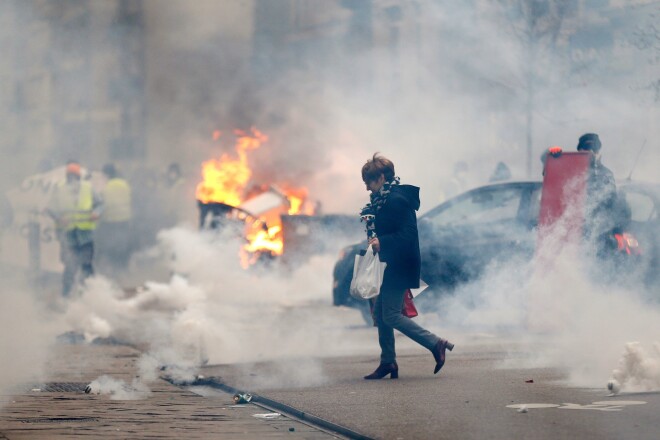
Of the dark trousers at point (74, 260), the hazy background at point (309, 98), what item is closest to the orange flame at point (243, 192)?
the hazy background at point (309, 98)

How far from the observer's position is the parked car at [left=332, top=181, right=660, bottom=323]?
11.0 metres

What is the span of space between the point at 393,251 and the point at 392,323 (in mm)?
507

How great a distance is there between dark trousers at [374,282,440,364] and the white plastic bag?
125mm

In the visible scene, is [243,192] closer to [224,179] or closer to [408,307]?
[224,179]

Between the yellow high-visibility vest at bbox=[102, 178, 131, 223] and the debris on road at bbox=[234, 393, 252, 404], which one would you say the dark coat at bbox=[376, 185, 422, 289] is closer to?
the debris on road at bbox=[234, 393, 252, 404]

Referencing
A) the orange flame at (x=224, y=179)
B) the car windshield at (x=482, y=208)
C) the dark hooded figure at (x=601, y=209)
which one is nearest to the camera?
the dark hooded figure at (x=601, y=209)

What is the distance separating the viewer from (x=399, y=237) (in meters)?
8.52

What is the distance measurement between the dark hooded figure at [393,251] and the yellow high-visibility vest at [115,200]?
11.1 metres

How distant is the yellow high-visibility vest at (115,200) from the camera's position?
63.2 feet

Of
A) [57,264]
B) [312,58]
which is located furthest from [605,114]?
[57,264]

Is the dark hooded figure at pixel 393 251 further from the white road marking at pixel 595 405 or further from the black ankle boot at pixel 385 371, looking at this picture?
the white road marking at pixel 595 405

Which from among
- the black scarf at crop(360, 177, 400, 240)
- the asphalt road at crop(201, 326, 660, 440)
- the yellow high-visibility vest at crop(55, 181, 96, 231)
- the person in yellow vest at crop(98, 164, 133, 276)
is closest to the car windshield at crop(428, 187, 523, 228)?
the asphalt road at crop(201, 326, 660, 440)

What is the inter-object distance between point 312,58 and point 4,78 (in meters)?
8.33

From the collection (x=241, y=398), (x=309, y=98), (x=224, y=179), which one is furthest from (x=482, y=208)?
(x=224, y=179)
